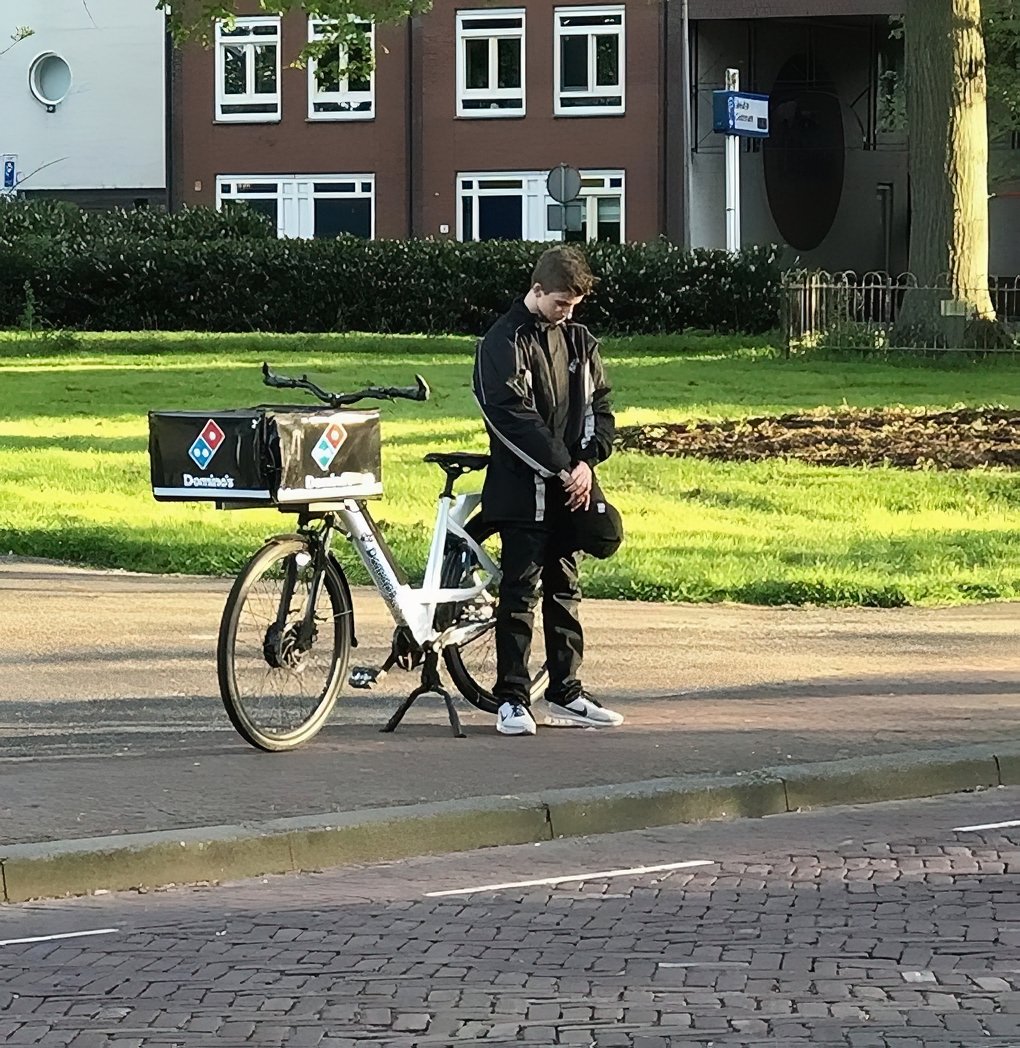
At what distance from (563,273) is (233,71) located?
4044 cm

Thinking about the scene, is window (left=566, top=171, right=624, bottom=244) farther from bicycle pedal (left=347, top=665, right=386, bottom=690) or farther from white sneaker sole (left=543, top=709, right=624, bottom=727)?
bicycle pedal (left=347, top=665, right=386, bottom=690)

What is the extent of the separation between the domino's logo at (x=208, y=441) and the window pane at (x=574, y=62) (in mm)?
38379

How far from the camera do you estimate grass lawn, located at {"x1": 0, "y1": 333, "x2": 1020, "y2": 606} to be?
1288 centimetres

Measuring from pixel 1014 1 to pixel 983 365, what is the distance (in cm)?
1054

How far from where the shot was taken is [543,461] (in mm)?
8031

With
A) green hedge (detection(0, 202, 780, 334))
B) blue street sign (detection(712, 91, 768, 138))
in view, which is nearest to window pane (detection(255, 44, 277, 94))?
green hedge (detection(0, 202, 780, 334))

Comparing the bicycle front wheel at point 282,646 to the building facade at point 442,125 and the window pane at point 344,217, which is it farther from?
the window pane at point 344,217

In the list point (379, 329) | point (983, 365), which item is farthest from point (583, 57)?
point (983, 365)

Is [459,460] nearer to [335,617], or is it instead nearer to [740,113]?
[335,617]

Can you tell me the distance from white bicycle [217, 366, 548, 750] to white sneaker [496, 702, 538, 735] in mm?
180

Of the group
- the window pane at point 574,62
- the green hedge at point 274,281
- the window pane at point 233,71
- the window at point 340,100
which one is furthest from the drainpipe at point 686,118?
the window pane at point 233,71

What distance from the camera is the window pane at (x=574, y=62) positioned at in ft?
147

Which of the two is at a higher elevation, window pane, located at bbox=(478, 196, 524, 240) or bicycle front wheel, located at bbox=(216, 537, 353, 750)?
window pane, located at bbox=(478, 196, 524, 240)

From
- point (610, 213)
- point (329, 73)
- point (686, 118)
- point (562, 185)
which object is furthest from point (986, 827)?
point (610, 213)
